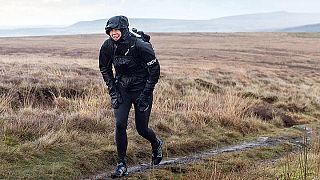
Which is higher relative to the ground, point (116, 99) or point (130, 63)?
point (130, 63)

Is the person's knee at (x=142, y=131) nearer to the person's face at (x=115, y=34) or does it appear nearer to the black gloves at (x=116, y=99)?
the black gloves at (x=116, y=99)

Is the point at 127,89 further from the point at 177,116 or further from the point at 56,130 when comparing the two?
the point at 177,116

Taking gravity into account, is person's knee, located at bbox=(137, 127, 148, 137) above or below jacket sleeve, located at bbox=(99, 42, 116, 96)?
below

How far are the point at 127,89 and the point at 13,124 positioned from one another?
3.14 metres

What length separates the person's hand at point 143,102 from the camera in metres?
7.40

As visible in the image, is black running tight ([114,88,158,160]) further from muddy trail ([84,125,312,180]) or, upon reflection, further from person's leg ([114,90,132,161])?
muddy trail ([84,125,312,180])

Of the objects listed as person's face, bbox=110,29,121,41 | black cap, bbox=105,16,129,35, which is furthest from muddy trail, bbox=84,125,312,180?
black cap, bbox=105,16,129,35

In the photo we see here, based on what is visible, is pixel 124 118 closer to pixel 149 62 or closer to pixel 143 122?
pixel 143 122

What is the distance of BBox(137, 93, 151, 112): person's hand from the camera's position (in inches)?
291

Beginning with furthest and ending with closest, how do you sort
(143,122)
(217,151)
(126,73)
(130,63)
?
(217,151) < (143,122) < (126,73) < (130,63)

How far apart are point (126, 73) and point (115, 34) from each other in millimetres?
708

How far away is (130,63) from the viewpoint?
23.8ft

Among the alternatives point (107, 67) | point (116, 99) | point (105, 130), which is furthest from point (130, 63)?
point (105, 130)

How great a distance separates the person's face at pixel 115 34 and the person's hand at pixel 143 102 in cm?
100
